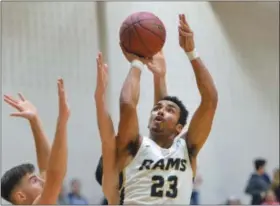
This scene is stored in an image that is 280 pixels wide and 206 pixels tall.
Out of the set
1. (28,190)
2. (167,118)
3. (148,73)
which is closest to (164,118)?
(167,118)

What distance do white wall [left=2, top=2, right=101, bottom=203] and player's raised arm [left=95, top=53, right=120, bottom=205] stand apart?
15.2 feet

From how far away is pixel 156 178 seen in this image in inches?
120

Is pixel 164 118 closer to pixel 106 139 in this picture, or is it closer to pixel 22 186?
pixel 106 139

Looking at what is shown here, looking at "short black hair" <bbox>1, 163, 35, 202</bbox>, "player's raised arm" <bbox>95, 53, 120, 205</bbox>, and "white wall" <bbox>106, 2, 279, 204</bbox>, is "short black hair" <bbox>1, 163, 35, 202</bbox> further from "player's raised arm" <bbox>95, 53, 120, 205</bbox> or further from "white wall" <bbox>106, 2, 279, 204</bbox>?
"white wall" <bbox>106, 2, 279, 204</bbox>

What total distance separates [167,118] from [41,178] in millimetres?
745

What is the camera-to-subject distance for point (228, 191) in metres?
8.84

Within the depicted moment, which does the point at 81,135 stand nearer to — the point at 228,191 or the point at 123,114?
the point at 228,191

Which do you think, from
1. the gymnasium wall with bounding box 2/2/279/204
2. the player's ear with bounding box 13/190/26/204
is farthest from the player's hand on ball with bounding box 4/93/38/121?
the gymnasium wall with bounding box 2/2/279/204

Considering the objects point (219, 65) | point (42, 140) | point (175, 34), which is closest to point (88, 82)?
point (175, 34)

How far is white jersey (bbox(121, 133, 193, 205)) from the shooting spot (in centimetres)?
304

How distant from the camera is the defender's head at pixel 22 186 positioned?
2.88 m

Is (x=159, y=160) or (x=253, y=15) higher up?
(x=253, y=15)

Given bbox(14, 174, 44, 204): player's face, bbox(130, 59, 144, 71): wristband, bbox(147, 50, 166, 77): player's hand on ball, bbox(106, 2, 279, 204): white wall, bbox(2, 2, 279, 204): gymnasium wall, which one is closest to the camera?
bbox(14, 174, 44, 204): player's face

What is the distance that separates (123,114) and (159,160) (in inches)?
12.2
